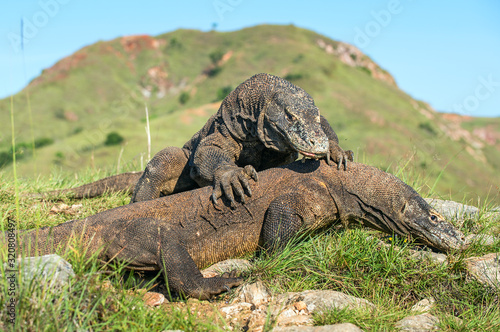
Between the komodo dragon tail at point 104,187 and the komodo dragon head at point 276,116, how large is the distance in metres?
2.10

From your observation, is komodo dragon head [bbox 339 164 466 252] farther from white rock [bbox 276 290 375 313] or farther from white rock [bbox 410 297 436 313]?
white rock [bbox 276 290 375 313]

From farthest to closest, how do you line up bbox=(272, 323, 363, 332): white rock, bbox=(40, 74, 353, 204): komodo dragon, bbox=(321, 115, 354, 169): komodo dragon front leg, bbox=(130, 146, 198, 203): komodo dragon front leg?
1. bbox=(130, 146, 198, 203): komodo dragon front leg
2. bbox=(321, 115, 354, 169): komodo dragon front leg
3. bbox=(40, 74, 353, 204): komodo dragon
4. bbox=(272, 323, 363, 332): white rock

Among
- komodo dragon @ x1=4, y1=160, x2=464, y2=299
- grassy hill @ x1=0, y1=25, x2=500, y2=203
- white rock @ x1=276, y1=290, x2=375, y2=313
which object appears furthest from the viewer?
grassy hill @ x1=0, y1=25, x2=500, y2=203

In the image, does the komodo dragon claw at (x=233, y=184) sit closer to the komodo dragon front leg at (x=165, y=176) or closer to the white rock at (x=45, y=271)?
the komodo dragon front leg at (x=165, y=176)

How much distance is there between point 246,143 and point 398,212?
5.87ft

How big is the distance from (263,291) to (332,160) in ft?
5.31

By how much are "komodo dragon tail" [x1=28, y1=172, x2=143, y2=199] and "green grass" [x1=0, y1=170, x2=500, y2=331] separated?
54.0 inches

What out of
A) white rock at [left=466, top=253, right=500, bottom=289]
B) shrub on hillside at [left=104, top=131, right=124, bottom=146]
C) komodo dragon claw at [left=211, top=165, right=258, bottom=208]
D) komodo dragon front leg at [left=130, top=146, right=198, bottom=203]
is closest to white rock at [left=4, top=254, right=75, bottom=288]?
komodo dragon claw at [left=211, top=165, right=258, bottom=208]

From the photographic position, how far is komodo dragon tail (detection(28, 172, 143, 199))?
6512 mm

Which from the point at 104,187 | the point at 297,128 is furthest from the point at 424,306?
the point at 104,187

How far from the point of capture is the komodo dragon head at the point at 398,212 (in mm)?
4398

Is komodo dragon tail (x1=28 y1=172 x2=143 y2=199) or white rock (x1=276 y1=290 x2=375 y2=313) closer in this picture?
white rock (x1=276 y1=290 x2=375 y2=313)

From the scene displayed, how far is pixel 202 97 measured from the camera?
72.3 metres

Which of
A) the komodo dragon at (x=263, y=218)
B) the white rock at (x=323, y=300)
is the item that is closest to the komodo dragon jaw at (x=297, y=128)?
the komodo dragon at (x=263, y=218)
